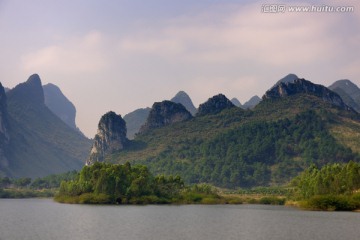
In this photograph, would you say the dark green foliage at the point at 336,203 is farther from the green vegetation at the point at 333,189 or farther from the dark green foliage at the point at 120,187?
the dark green foliage at the point at 120,187

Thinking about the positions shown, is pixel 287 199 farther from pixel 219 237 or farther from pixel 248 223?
pixel 219 237

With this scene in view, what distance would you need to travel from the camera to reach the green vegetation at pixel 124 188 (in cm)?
16725

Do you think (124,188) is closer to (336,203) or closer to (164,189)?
(164,189)

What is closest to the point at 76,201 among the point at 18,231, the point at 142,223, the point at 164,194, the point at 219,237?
the point at 164,194

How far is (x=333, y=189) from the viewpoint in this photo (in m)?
148

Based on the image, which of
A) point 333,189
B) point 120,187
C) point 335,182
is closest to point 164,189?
point 120,187

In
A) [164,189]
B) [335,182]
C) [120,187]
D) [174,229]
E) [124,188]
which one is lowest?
[174,229]

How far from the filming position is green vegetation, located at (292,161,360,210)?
13125cm

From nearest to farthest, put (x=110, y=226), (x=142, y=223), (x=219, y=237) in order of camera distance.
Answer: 1. (x=219, y=237)
2. (x=110, y=226)
3. (x=142, y=223)

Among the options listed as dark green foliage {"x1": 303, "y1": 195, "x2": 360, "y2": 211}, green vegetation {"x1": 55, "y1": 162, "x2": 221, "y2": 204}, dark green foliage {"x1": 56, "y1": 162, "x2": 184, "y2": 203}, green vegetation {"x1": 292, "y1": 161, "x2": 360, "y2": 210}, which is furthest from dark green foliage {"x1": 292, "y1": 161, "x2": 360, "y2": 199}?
dark green foliage {"x1": 56, "y1": 162, "x2": 184, "y2": 203}

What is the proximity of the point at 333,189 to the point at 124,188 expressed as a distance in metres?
66.0

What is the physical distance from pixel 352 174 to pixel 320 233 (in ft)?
229

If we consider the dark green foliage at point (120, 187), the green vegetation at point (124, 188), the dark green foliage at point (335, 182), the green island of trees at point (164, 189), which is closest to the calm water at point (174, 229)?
the dark green foliage at point (335, 182)

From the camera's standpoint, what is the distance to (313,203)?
136 meters
